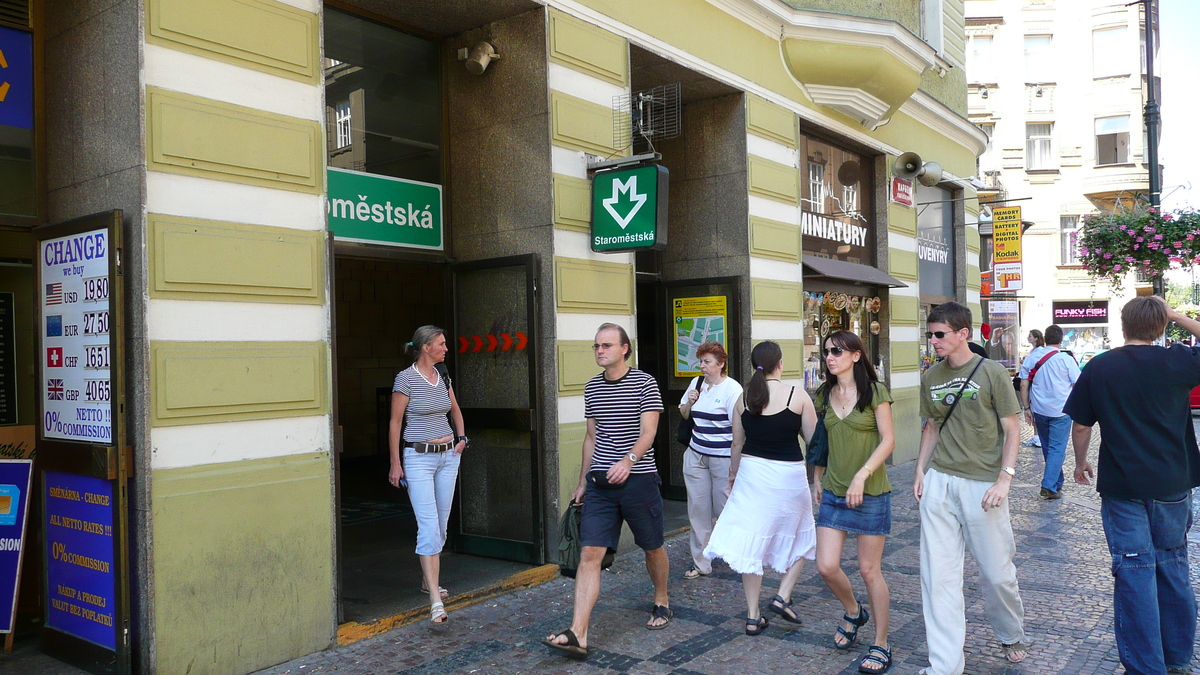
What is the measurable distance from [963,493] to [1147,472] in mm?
852

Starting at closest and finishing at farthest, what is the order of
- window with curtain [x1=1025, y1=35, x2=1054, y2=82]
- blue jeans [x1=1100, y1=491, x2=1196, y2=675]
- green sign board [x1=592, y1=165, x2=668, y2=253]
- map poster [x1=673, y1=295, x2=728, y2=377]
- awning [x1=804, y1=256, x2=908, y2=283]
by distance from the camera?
blue jeans [x1=1100, y1=491, x2=1196, y2=675] < green sign board [x1=592, y1=165, x2=668, y2=253] < map poster [x1=673, y1=295, x2=728, y2=377] < awning [x1=804, y1=256, x2=908, y2=283] < window with curtain [x1=1025, y1=35, x2=1054, y2=82]

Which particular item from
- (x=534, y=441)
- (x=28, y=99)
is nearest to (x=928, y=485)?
(x=534, y=441)

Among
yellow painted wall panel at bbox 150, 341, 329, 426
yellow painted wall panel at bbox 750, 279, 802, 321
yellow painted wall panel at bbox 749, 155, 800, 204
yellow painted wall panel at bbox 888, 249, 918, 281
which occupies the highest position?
yellow painted wall panel at bbox 749, 155, 800, 204

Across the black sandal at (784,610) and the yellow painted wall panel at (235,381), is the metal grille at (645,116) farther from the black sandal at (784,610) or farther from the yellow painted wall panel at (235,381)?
the black sandal at (784,610)

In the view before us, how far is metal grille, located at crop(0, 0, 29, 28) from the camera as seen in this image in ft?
17.3

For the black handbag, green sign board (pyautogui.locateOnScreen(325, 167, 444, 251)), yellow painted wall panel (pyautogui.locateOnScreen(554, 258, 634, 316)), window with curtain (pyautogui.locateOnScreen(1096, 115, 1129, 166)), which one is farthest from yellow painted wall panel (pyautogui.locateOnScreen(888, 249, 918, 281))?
window with curtain (pyautogui.locateOnScreen(1096, 115, 1129, 166))

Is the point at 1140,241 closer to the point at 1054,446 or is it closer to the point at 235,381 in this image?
the point at 1054,446

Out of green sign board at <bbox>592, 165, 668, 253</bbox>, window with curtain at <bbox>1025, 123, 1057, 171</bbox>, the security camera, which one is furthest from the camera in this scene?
window with curtain at <bbox>1025, 123, 1057, 171</bbox>

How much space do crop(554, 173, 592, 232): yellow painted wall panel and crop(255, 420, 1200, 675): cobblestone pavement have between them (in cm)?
282

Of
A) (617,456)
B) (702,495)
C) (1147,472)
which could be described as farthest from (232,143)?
(1147,472)

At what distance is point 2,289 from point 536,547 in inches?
160

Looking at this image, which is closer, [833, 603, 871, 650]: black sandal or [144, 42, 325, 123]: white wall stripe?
[144, 42, 325, 123]: white wall stripe

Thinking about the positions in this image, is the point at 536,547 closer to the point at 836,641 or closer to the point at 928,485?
the point at 836,641

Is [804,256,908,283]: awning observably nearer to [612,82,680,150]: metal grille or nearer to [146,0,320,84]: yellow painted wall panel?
[612,82,680,150]: metal grille
